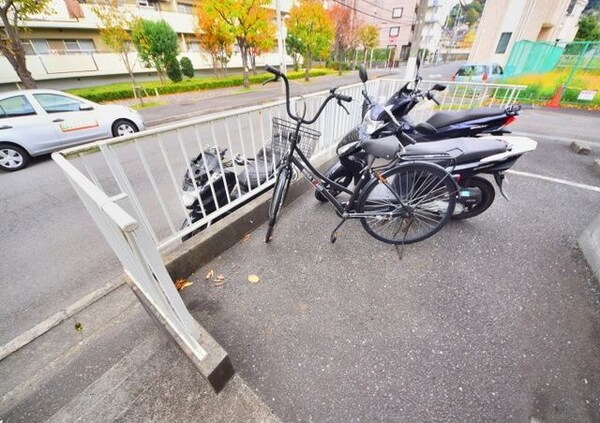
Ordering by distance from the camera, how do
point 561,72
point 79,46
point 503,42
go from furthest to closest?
point 79,46
point 503,42
point 561,72

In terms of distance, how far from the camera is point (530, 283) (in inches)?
79.8

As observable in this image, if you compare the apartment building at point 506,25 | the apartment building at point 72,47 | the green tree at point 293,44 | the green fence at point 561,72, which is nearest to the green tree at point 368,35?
the green tree at point 293,44

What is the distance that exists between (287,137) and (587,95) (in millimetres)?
10157

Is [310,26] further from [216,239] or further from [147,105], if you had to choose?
[216,239]

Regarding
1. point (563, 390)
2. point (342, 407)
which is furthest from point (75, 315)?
point (563, 390)

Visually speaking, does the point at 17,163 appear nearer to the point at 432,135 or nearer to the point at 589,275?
the point at 432,135

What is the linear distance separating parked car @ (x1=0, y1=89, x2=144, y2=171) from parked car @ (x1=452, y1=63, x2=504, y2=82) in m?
12.8

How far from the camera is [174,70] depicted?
15.3 metres

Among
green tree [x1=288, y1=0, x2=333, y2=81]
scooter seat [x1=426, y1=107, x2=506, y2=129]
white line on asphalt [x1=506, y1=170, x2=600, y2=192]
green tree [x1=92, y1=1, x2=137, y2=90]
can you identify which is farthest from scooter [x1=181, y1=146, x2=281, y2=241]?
green tree [x1=288, y1=0, x2=333, y2=81]

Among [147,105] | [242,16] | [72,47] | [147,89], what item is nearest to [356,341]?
[147,105]

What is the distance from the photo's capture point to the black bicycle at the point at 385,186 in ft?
6.82

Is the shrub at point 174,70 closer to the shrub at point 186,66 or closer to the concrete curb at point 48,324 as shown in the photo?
the shrub at point 186,66

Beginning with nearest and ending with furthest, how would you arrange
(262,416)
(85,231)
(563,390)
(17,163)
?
(262,416)
(563,390)
(85,231)
(17,163)

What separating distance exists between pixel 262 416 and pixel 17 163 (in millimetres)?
7186
